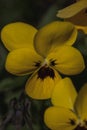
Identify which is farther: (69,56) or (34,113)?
(34,113)

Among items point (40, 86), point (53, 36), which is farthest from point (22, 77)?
point (53, 36)

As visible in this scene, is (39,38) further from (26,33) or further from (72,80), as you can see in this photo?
(72,80)

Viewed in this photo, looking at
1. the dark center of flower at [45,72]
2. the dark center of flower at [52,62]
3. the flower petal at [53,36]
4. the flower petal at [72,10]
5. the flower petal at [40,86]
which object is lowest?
the flower petal at [40,86]

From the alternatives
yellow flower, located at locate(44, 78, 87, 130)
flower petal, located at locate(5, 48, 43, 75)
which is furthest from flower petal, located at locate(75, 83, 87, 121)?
flower petal, located at locate(5, 48, 43, 75)

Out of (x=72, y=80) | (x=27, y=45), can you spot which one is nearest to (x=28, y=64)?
(x=27, y=45)

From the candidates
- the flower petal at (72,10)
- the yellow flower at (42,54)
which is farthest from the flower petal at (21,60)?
the flower petal at (72,10)

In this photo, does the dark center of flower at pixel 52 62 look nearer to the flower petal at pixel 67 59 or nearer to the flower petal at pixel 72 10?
the flower petal at pixel 67 59

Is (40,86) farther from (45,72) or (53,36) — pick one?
(53,36)
